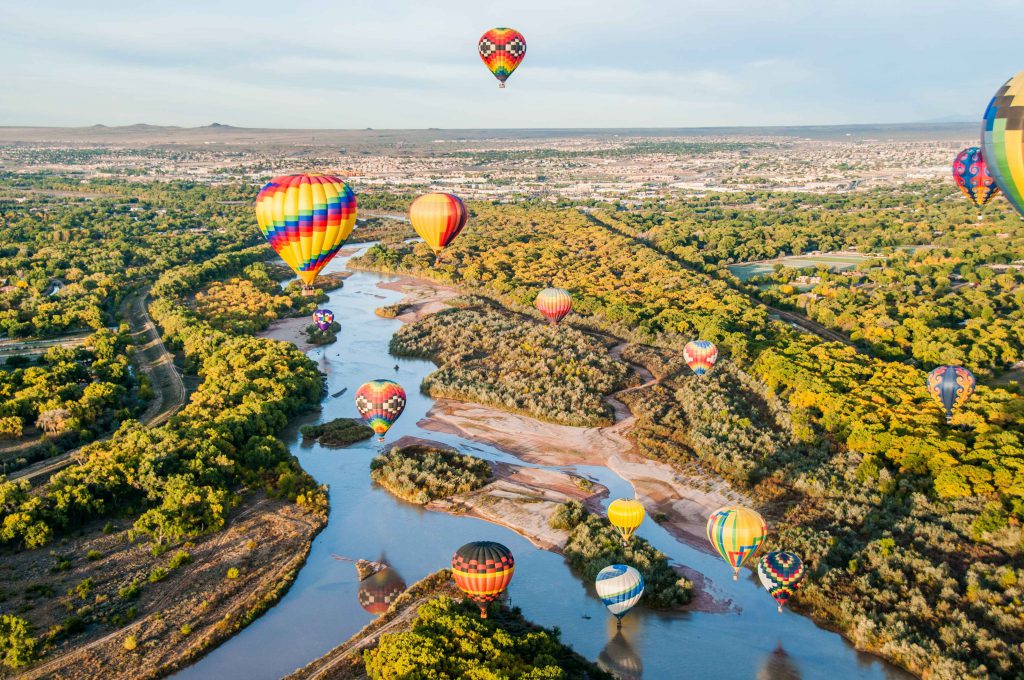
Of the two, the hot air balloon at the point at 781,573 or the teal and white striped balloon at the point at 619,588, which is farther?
the hot air balloon at the point at 781,573

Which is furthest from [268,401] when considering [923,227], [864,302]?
[923,227]

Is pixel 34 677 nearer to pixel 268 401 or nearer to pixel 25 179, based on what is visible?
pixel 268 401

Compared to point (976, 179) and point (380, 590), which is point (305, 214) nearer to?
point (380, 590)

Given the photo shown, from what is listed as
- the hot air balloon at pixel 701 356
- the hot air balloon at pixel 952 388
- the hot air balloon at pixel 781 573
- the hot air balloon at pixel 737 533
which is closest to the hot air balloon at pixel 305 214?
the hot air balloon at pixel 701 356

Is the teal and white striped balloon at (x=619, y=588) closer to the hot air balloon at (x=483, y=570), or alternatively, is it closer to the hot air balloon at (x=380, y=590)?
the hot air balloon at (x=483, y=570)

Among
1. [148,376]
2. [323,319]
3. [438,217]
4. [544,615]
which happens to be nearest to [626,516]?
[544,615]

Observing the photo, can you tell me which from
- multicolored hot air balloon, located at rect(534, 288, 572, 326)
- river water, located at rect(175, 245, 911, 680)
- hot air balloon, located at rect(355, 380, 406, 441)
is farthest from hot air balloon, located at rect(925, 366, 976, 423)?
hot air balloon, located at rect(355, 380, 406, 441)
